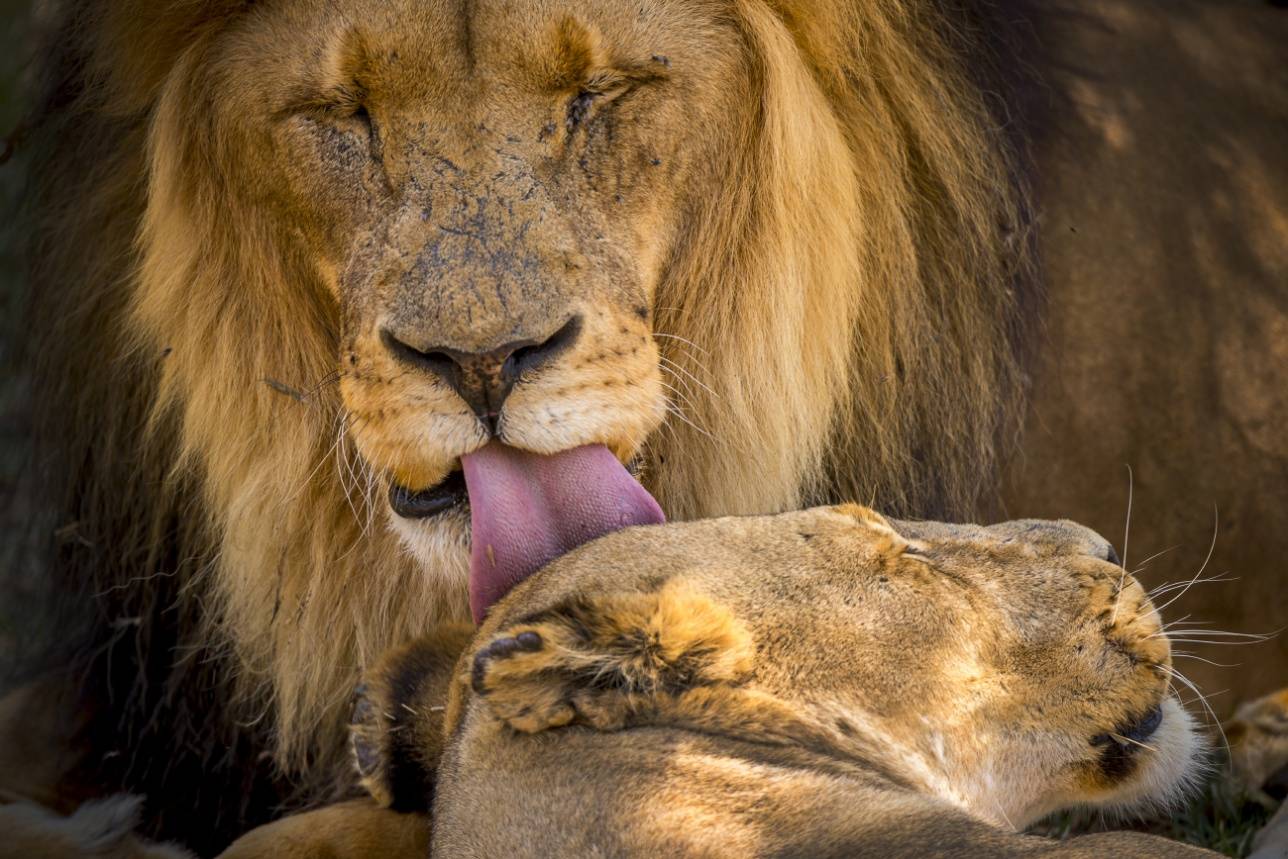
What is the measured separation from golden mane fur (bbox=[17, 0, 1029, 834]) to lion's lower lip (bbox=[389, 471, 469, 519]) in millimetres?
257

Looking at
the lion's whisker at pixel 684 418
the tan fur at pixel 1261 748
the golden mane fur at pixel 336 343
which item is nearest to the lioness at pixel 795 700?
the lion's whisker at pixel 684 418

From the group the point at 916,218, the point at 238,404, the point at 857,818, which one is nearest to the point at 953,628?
the point at 857,818

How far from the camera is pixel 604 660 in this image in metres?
2.04

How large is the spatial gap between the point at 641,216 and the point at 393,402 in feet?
1.60

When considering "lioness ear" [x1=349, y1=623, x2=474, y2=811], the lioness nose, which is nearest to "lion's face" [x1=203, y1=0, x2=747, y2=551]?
the lioness nose

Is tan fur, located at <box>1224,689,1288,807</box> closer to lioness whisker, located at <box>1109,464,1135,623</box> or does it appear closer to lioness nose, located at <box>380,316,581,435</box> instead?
lioness whisker, located at <box>1109,464,1135,623</box>

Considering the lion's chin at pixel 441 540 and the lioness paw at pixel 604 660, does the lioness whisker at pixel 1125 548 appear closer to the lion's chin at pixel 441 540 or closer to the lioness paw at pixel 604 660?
the lioness paw at pixel 604 660

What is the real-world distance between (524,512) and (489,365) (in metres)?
0.22

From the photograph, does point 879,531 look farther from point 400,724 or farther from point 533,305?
point 400,724

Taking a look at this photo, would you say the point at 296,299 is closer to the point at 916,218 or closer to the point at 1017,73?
the point at 916,218

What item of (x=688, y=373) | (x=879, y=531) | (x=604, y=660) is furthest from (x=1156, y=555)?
(x=604, y=660)

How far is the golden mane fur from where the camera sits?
294 centimetres

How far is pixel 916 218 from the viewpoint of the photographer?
3189mm

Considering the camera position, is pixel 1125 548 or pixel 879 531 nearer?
pixel 879 531
